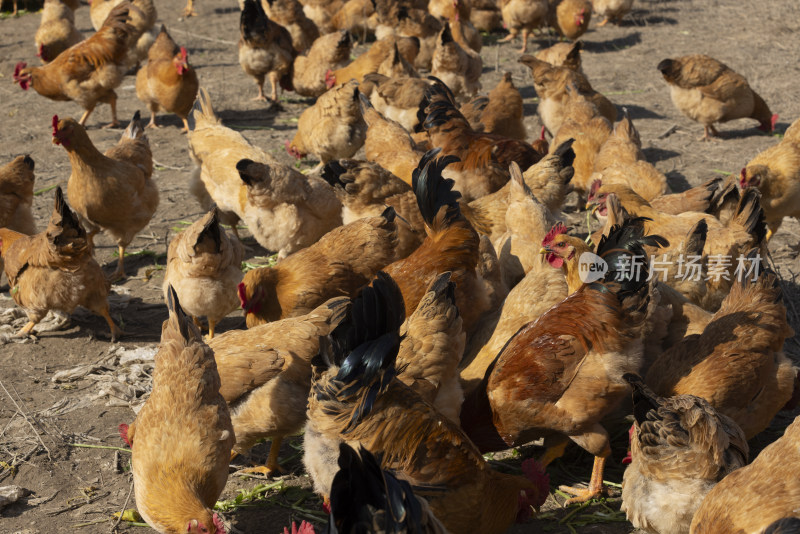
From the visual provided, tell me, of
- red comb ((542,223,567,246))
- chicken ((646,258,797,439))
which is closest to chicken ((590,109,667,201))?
red comb ((542,223,567,246))

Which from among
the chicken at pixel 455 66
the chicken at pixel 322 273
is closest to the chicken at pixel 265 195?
the chicken at pixel 322 273

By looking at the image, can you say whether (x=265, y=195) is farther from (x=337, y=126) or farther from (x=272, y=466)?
(x=272, y=466)

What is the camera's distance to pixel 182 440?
3.66 m

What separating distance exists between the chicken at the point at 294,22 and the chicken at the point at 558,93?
14.5ft

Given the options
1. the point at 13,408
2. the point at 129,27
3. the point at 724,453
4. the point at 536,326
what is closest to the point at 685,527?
the point at 724,453

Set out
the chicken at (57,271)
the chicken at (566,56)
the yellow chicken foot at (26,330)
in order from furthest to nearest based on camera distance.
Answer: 1. the chicken at (566,56)
2. the yellow chicken foot at (26,330)
3. the chicken at (57,271)

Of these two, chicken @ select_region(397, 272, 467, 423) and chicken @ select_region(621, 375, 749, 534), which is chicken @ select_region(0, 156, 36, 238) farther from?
chicken @ select_region(621, 375, 749, 534)

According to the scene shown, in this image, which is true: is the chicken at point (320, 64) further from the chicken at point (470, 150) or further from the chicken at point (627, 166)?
the chicken at point (627, 166)

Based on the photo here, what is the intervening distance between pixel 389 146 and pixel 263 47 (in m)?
4.02

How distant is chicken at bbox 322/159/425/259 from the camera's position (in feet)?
20.3

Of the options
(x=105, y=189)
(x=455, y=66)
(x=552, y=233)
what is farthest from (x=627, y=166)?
(x=105, y=189)

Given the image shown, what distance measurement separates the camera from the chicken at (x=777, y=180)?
6.61 m

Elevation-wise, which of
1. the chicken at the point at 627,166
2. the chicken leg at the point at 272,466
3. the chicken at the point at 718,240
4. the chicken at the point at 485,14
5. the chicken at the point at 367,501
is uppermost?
the chicken at the point at 367,501

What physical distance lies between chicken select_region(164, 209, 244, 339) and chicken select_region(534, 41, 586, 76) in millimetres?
5818
